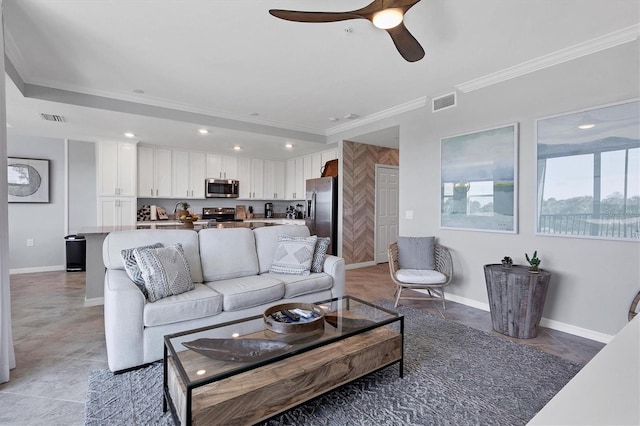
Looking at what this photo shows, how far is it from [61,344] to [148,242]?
1.05m

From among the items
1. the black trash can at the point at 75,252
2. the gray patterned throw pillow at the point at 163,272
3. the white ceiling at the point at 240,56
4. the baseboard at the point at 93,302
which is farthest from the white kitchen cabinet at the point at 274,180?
the gray patterned throw pillow at the point at 163,272

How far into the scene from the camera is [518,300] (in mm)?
2730

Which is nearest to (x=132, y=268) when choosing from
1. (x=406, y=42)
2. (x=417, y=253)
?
(x=406, y=42)

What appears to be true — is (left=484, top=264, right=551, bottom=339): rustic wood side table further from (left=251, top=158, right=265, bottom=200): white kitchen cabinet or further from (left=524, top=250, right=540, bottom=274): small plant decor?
(left=251, top=158, right=265, bottom=200): white kitchen cabinet

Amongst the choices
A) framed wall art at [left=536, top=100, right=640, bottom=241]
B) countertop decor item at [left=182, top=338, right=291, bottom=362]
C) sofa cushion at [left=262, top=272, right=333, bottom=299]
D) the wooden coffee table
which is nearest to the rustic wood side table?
framed wall art at [left=536, top=100, right=640, bottom=241]

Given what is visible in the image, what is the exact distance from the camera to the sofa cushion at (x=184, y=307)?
7.07 feet

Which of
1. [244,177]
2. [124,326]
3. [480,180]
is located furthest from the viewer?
[244,177]

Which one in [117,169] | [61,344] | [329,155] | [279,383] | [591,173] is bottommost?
[61,344]

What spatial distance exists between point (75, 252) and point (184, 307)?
4.23 m

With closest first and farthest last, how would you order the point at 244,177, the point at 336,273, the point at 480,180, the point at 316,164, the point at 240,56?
the point at 240,56, the point at 336,273, the point at 480,180, the point at 316,164, the point at 244,177

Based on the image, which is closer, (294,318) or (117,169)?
(294,318)

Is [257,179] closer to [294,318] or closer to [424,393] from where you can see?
[294,318]

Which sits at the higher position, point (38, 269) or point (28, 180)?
point (28, 180)

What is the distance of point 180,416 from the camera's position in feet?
4.84
